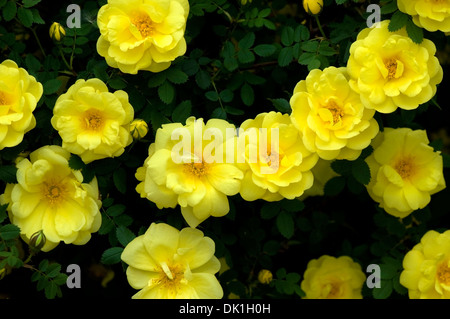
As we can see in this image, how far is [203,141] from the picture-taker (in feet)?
5.47

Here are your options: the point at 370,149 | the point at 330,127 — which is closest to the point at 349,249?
the point at 370,149

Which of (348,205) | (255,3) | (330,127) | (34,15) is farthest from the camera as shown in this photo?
(348,205)

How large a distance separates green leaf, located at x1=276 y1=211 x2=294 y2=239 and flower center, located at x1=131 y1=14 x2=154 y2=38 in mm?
646

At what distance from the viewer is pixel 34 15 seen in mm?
1818

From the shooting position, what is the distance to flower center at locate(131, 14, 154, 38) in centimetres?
170

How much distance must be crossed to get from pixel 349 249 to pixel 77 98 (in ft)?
3.52

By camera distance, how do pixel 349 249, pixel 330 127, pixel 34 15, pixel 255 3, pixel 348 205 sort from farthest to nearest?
pixel 348 205 < pixel 349 249 < pixel 255 3 < pixel 34 15 < pixel 330 127

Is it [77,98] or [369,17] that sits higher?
[369,17]

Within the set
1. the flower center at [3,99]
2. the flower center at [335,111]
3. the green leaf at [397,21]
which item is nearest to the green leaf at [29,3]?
the flower center at [3,99]

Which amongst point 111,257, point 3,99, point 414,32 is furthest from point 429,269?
point 3,99

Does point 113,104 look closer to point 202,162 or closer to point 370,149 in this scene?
point 202,162

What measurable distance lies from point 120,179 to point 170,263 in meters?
0.28

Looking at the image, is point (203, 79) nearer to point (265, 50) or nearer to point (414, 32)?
point (265, 50)

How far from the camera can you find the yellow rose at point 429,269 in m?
1.82
